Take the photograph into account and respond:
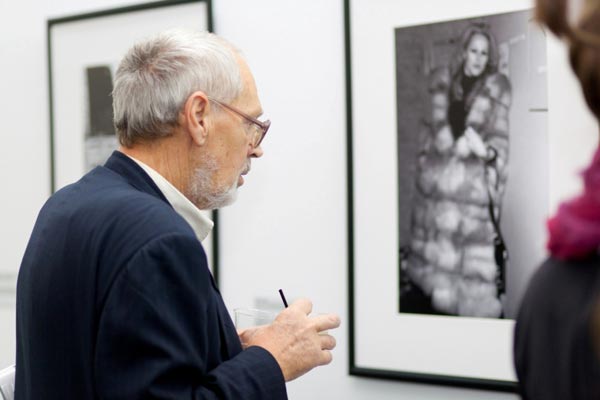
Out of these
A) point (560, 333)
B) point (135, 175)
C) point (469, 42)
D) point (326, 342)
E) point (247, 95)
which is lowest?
point (326, 342)

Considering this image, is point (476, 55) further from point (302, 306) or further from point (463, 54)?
point (302, 306)

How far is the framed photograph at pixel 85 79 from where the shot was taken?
1.78 metres

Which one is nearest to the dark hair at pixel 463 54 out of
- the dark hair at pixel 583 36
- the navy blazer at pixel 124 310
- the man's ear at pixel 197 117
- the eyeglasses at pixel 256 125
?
the eyeglasses at pixel 256 125

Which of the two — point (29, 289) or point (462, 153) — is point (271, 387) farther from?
point (462, 153)

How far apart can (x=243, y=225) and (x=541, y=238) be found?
0.67m

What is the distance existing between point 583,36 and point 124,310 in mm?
618

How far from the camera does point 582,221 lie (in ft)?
1.54

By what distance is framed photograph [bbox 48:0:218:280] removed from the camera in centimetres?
178

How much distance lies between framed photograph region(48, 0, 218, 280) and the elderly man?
0.73 metres

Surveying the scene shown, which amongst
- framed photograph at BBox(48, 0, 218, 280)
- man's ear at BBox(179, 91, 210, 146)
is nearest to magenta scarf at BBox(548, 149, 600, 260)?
man's ear at BBox(179, 91, 210, 146)

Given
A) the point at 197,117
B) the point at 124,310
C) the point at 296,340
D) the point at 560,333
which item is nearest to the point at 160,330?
the point at 124,310

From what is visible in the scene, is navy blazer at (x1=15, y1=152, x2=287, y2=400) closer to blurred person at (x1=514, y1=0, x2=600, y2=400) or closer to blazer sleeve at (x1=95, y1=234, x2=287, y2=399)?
blazer sleeve at (x1=95, y1=234, x2=287, y2=399)

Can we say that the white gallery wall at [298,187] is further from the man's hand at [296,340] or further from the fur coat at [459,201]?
the man's hand at [296,340]

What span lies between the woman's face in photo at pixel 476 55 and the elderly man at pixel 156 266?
0.46 metres
